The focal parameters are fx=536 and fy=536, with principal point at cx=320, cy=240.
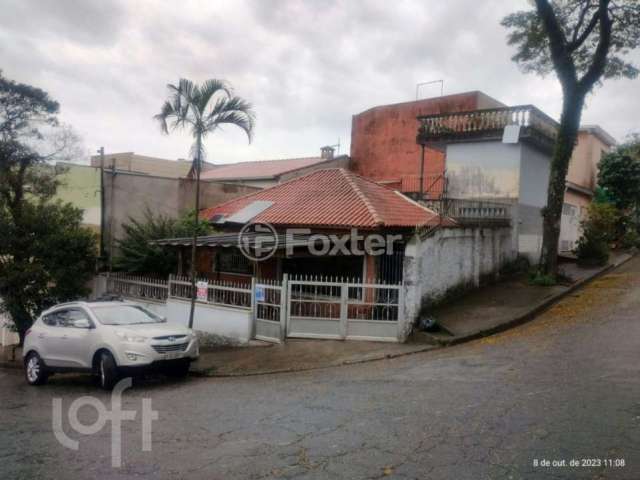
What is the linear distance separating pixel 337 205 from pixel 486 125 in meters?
6.09

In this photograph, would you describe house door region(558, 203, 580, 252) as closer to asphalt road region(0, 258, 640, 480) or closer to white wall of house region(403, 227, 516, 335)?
white wall of house region(403, 227, 516, 335)

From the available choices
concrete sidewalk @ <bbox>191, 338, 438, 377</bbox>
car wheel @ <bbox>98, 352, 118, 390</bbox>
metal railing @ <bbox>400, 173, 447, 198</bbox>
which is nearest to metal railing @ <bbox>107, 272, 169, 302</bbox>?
concrete sidewalk @ <bbox>191, 338, 438, 377</bbox>

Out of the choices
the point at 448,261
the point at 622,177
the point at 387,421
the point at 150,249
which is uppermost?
the point at 622,177

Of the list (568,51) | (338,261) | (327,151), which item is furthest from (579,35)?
(327,151)

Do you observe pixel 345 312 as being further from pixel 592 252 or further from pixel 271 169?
pixel 271 169

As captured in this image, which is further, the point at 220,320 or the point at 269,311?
the point at 220,320

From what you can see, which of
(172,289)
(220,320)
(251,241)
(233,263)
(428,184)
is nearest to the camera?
(220,320)

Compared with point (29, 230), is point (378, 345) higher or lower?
lower

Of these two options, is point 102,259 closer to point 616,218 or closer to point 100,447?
point 100,447

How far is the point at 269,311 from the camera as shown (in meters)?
12.5

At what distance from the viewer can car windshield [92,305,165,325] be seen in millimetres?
10180

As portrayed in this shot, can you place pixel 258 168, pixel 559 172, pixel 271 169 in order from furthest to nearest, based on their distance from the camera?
1. pixel 258 168
2. pixel 271 169
3. pixel 559 172

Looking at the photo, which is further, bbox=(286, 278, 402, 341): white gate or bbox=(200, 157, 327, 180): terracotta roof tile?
bbox=(200, 157, 327, 180): terracotta roof tile

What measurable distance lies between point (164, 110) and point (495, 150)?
35.1 ft
